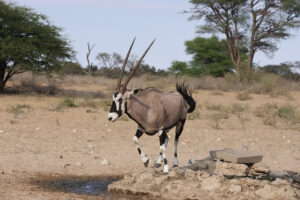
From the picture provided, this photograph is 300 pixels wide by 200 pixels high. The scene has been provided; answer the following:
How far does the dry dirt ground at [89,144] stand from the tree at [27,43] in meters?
3.19

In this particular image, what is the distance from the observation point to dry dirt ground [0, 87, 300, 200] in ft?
21.7

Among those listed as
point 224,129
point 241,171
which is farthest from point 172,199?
point 224,129

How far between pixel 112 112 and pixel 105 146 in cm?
363

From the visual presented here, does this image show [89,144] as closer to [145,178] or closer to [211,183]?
[145,178]

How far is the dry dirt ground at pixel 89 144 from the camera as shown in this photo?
6.60 metres

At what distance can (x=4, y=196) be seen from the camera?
5.28 meters

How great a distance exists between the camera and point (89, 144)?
922 centimetres

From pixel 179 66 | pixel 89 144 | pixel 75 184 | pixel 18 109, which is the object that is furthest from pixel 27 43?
pixel 179 66

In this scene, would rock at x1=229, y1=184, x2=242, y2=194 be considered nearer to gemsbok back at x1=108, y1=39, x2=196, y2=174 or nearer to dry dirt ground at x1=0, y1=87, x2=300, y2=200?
gemsbok back at x1=108, y1=39, x2=196, y2=174

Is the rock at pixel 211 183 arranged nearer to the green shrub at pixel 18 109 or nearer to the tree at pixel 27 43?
the green shrub at pixel 18 109

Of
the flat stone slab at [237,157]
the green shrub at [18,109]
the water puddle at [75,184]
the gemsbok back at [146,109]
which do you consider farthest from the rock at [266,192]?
the green shrub at [18,109]

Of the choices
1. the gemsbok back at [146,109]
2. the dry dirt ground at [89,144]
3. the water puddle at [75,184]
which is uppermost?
the gemsbok back at [146,109]

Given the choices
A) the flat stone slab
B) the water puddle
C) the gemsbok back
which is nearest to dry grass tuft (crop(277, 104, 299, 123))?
the flat stone slab

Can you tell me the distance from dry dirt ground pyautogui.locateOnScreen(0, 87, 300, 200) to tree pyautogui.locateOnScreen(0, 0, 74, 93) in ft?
10.5
